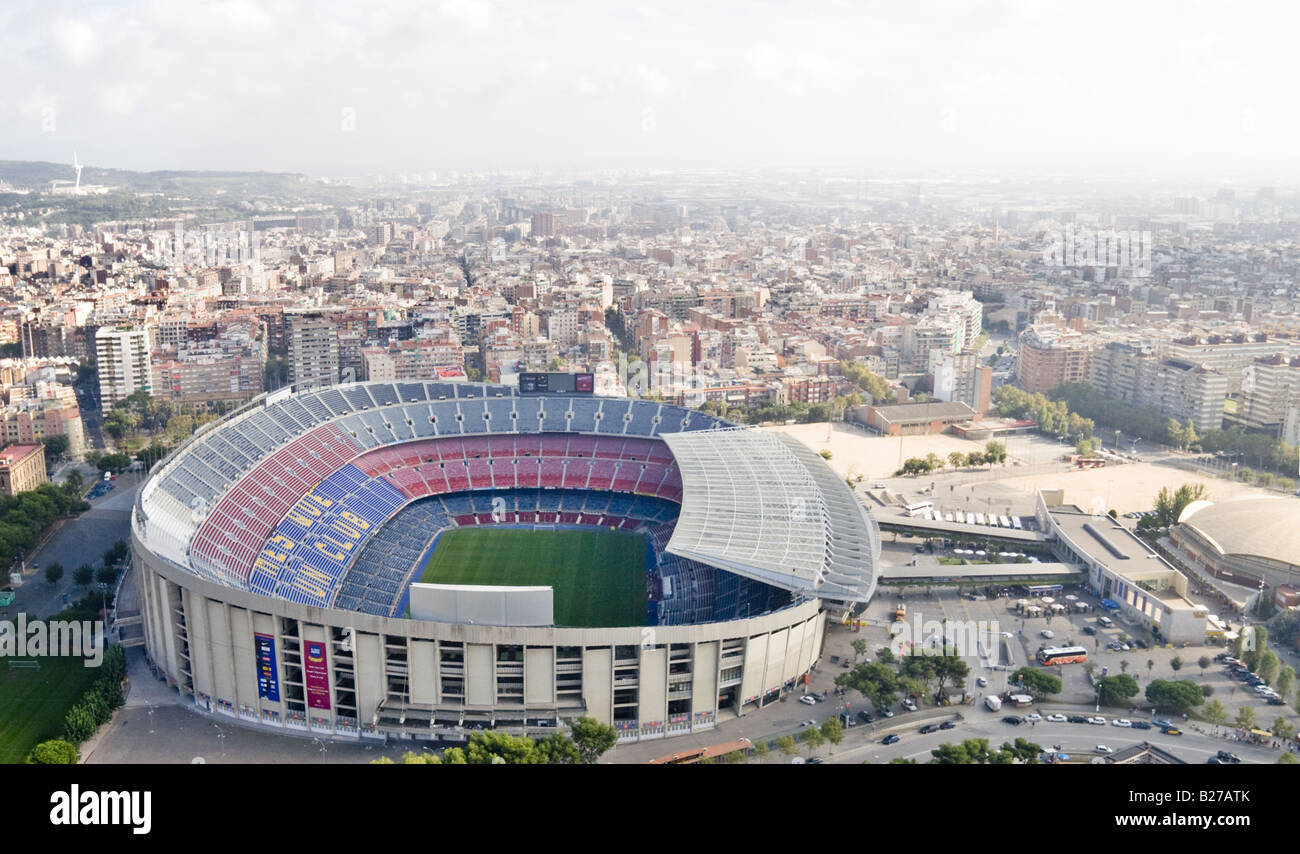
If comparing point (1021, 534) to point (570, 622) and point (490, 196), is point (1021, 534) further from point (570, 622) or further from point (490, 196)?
point (490, 196)

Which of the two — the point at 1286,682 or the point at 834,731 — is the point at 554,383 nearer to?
the point at 834,731

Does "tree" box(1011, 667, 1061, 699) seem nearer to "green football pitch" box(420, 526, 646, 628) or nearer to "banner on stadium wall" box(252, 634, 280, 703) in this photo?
"green football pitch" box(420, 526, 646, 628)

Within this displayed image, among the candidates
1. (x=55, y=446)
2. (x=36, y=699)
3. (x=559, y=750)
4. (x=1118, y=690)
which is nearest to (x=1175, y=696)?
(x=1118, y=690)

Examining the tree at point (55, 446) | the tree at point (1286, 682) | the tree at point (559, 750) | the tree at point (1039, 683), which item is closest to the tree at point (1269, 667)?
the tree at point (1286, 682)

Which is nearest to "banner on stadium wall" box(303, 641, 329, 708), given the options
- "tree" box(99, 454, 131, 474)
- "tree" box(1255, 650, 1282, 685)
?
"tree" box(1255, 650, 1282, 685)

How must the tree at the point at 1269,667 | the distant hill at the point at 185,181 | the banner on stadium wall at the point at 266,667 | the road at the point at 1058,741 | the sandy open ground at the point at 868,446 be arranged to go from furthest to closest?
1. the distant hill at the point at 185,181
2. the sandy open ground at the point at 868,446
3. the tree at the point at 1269,667
4. the banner on stadium wall at the point at 266,667
5. the road at the point at 1058,741

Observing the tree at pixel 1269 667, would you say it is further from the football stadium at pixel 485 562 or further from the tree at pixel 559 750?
the tree at pixel 559 750

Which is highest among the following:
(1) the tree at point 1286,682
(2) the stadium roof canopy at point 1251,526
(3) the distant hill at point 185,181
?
(3) the distant hill at point 185,181
